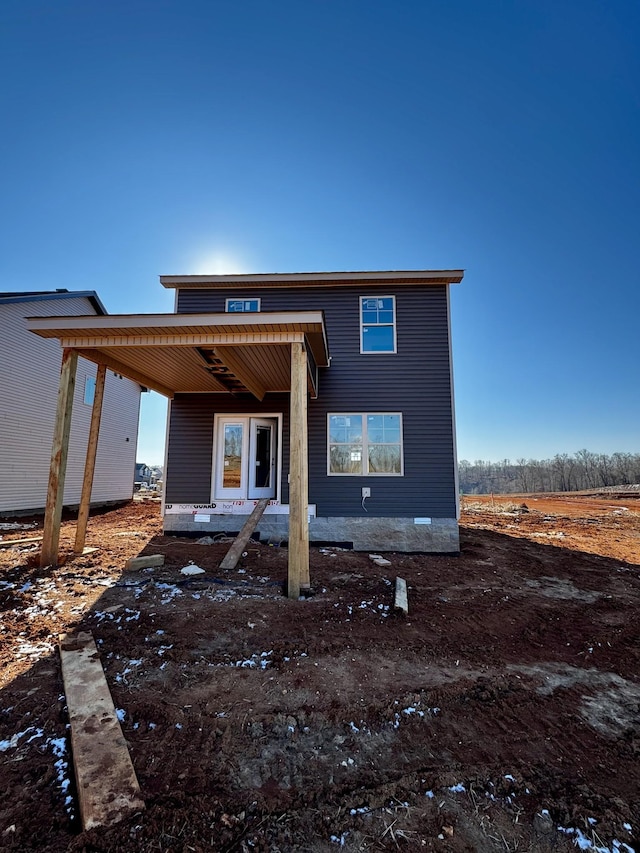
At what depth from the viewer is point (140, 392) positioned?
17.8m

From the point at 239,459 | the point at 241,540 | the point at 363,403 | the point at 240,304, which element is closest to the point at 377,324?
the point at 363,403

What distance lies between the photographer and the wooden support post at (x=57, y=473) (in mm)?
5312

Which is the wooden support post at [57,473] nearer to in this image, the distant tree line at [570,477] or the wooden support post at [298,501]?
the wooden support post at [298,501]

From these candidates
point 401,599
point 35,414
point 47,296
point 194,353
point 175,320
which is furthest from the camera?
point 35,414

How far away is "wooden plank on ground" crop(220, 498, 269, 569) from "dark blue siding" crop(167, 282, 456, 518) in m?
0.78

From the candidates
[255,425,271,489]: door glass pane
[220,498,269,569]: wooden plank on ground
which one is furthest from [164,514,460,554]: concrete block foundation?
[255,425,271,489]: door glass pane

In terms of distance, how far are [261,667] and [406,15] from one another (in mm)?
12148

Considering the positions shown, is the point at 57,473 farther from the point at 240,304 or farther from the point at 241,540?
the point at 240,304

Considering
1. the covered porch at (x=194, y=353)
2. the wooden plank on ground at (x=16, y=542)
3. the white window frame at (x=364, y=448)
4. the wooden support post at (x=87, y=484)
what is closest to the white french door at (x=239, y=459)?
the white window frame at (x=364, y=448)

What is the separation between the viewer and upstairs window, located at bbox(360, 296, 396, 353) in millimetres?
8414

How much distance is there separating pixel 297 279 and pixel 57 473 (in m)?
6.21

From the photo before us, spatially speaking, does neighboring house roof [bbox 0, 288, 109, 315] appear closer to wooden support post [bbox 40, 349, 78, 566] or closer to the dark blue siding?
the dark blue siding

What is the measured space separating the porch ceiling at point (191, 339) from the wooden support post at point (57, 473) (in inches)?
19.1

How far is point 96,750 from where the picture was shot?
1.84m
